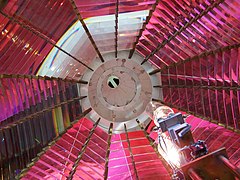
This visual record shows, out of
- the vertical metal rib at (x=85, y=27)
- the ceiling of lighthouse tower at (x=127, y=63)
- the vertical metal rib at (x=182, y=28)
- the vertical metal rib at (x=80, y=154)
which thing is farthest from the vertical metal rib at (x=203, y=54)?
the vertical metal rib at (x=80, y=154)

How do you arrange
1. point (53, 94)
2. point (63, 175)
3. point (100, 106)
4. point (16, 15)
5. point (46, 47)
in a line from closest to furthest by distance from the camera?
point (16, 15), point (63, 175), point (46, 47), point (53, 94), point (100, 106)

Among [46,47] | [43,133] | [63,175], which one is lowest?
[63,175]

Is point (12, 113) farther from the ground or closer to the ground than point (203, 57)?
closer to the ground

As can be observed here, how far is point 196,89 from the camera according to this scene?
139 inches

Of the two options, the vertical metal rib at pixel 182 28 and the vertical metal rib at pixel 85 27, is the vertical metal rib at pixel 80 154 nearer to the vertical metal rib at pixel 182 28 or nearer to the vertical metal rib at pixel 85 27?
the vertical metal rib at pixel 85 27

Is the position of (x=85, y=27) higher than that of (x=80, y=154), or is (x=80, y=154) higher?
(x=85, y=27)

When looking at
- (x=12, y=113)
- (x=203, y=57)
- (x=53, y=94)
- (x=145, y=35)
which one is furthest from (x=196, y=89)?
(x=12, y=113)

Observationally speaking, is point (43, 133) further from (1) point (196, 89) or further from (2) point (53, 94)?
(1) point (196, 89)

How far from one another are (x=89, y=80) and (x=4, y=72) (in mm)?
1366

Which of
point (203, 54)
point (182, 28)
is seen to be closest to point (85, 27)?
point (182, 28)

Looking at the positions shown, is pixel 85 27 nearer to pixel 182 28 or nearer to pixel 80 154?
pixel 182 28

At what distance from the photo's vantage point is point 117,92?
3975 mm

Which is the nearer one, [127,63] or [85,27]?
[85,27]

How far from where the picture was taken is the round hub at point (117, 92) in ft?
13.1
